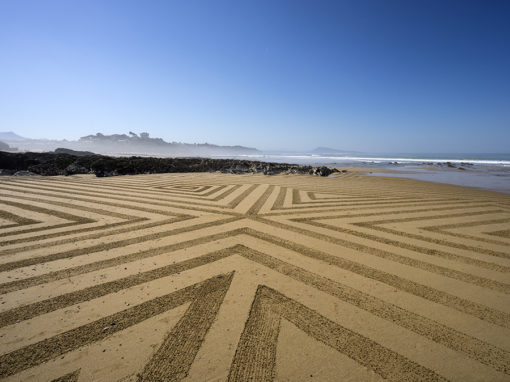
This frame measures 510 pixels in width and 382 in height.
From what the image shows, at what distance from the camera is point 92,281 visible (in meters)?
2.99

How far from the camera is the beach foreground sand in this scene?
1.86m

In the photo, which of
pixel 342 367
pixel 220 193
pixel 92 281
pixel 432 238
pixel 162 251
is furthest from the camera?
pixel 220 193

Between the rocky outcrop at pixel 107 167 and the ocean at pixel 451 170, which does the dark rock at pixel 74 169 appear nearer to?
the rocky outcrop at pixel 107 167

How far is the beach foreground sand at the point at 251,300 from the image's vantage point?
6.09 feet

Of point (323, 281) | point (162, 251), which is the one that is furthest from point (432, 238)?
point (162, 251)

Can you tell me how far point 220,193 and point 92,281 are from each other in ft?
20.7

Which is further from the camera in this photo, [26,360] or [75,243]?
[75,243]

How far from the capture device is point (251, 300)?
8.60 feet

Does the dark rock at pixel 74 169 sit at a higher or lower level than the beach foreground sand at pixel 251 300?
higher

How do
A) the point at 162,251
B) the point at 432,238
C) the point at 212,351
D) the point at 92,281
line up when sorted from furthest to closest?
the point at 432,238, the point at 162,251, the point at 92,281, the point at 212,351

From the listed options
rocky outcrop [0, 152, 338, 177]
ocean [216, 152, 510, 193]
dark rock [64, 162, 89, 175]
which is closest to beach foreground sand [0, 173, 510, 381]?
rocky outcrop [0, 152, 338, 177]

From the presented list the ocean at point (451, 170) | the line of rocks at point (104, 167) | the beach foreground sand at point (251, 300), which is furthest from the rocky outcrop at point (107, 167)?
the beach foreground sand at point (251, 300)

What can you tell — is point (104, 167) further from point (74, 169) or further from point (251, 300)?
point (251, 300)

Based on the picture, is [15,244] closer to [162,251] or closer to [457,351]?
[162,251]
